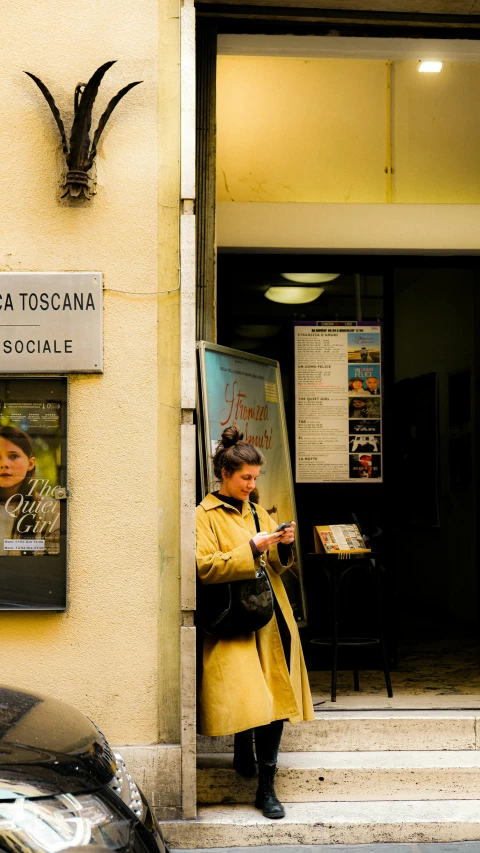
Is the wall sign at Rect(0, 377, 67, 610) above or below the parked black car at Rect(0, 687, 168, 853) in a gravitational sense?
above

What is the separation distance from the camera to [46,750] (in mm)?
3135

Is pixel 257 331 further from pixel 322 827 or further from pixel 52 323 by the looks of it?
pixel 322 827

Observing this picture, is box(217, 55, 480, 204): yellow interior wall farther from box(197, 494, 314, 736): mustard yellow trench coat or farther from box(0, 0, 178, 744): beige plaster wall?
box(197, 494, 314, 736): mustard yellow trench coat

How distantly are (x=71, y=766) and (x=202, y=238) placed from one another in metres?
3.43

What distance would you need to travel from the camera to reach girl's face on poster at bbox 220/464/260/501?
15.8 feet

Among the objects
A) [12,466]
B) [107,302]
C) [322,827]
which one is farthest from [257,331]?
[322,827]

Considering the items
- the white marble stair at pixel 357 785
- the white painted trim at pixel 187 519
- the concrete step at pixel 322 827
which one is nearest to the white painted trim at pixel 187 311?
the white painted trim at pixel 187 519

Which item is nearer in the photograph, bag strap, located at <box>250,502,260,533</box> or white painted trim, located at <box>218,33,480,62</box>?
bag strap, located at <box>250,502,260,533</box>

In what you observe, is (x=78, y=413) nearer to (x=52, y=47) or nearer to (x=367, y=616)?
(x=52, y=47)

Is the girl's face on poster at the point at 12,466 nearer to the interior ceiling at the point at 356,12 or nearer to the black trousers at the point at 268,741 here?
the black trousers at the point at 268,741

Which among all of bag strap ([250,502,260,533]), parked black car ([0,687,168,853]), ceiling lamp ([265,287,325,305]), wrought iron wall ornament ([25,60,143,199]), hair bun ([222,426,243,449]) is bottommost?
parked black car ([0,687,168,853])

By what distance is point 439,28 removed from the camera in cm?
579

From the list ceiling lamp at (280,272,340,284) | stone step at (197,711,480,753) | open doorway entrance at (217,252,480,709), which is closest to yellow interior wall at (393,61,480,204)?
open doorway entrance at (217,252,480,709)

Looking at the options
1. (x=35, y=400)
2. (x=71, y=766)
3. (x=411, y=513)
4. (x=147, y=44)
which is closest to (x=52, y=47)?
(x=147, y=44)
